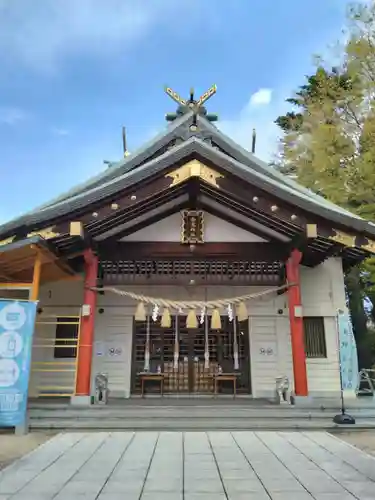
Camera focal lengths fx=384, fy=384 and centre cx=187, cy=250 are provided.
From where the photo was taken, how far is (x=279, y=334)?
10859 mm

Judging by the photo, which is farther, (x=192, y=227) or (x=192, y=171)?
(x=192, y=227)

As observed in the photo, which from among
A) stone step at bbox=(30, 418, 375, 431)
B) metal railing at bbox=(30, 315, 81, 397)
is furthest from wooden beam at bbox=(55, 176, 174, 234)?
stone step at bbox=(30, 418, 375, 431)

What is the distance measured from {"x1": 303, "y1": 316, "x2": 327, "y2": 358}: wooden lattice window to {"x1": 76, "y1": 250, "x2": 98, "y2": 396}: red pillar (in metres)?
5.92

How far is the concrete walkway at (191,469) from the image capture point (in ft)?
12.8

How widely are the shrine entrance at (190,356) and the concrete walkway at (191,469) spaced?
4.10 meters

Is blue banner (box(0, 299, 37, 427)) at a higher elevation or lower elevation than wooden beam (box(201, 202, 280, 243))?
lower

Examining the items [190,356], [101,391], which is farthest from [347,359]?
[101,391]

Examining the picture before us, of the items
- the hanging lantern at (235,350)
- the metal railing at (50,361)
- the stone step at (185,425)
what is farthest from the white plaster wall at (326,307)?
the metal railing at (50,361)

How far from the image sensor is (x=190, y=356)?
10695 millimetres

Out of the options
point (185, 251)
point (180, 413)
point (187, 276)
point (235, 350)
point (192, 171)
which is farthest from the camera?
point (235, 350)

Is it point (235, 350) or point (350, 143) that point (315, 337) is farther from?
point (350, 143)

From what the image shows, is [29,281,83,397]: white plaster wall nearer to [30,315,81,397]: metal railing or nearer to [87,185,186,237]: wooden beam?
[30,315,81,397]: metal railing

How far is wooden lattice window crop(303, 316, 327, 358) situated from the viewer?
10758 millimetres

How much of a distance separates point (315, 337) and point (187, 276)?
4.13 m
